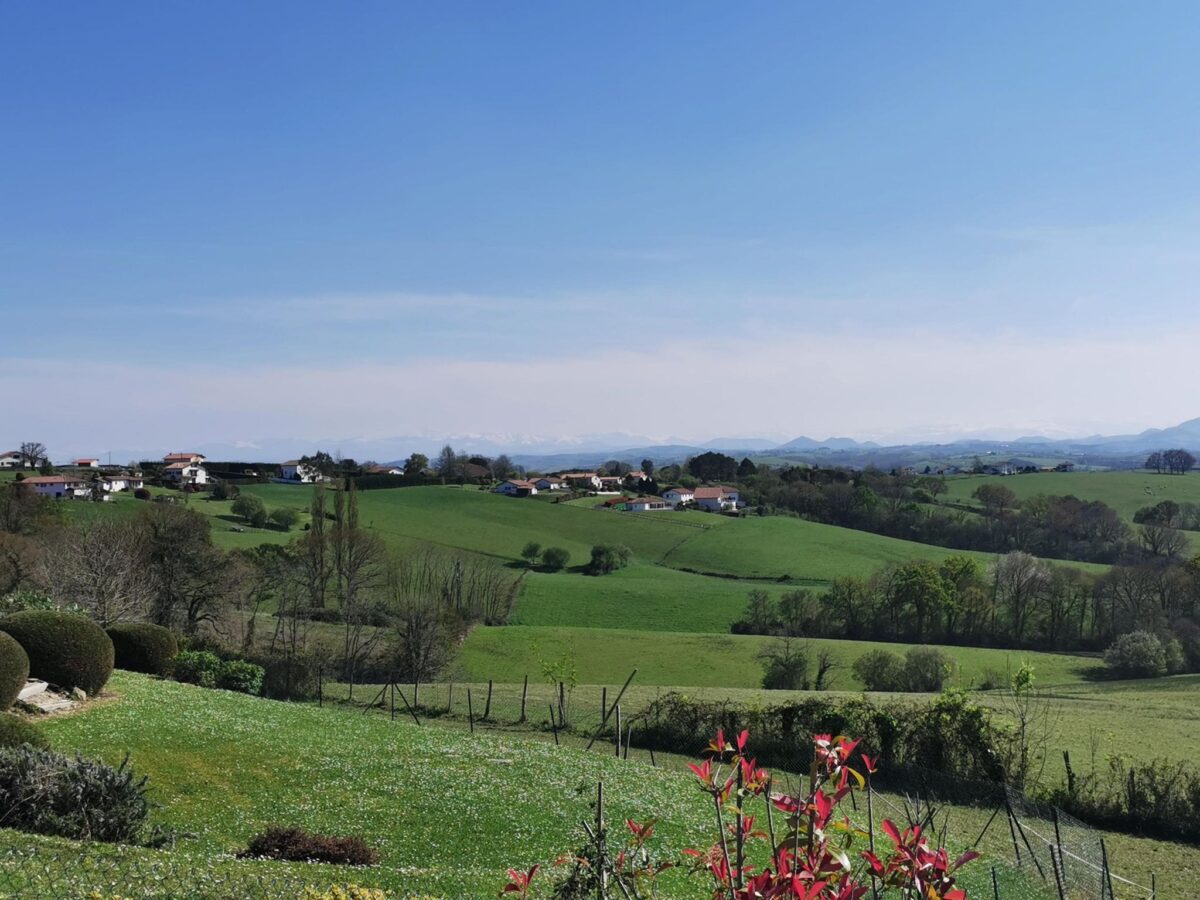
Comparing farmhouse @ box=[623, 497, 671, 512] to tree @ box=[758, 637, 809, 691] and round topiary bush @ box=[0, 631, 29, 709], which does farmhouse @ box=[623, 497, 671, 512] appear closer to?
tree @ box=[758, 637, 809, 691]

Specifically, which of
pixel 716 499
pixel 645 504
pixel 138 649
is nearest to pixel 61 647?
pixel 138 649

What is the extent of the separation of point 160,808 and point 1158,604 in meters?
85.1

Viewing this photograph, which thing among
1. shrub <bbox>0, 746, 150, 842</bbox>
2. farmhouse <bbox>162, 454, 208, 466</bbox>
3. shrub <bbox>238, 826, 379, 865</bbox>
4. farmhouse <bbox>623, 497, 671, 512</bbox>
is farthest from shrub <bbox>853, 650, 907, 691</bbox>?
farmhouse <bbox>162, 454, 208, 466</bbox>

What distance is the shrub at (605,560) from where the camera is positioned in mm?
97312

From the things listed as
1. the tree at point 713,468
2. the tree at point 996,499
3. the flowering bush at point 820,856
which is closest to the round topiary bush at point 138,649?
the flowering bush at point 820,856

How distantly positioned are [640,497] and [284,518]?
64.2 metres

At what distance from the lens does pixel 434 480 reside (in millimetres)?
146625

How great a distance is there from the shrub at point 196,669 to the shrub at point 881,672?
42.6 m

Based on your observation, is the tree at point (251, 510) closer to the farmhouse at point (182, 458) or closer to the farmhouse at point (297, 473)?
the farmhouse at point (297, 473)

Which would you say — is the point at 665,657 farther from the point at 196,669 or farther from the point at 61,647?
the point at 61,647

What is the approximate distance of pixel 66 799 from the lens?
12938 mm

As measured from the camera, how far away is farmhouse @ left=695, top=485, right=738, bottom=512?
146 m

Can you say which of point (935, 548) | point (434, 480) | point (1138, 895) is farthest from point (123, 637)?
point (434, 480)

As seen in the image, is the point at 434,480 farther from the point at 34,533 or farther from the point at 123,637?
the point at 123,637
